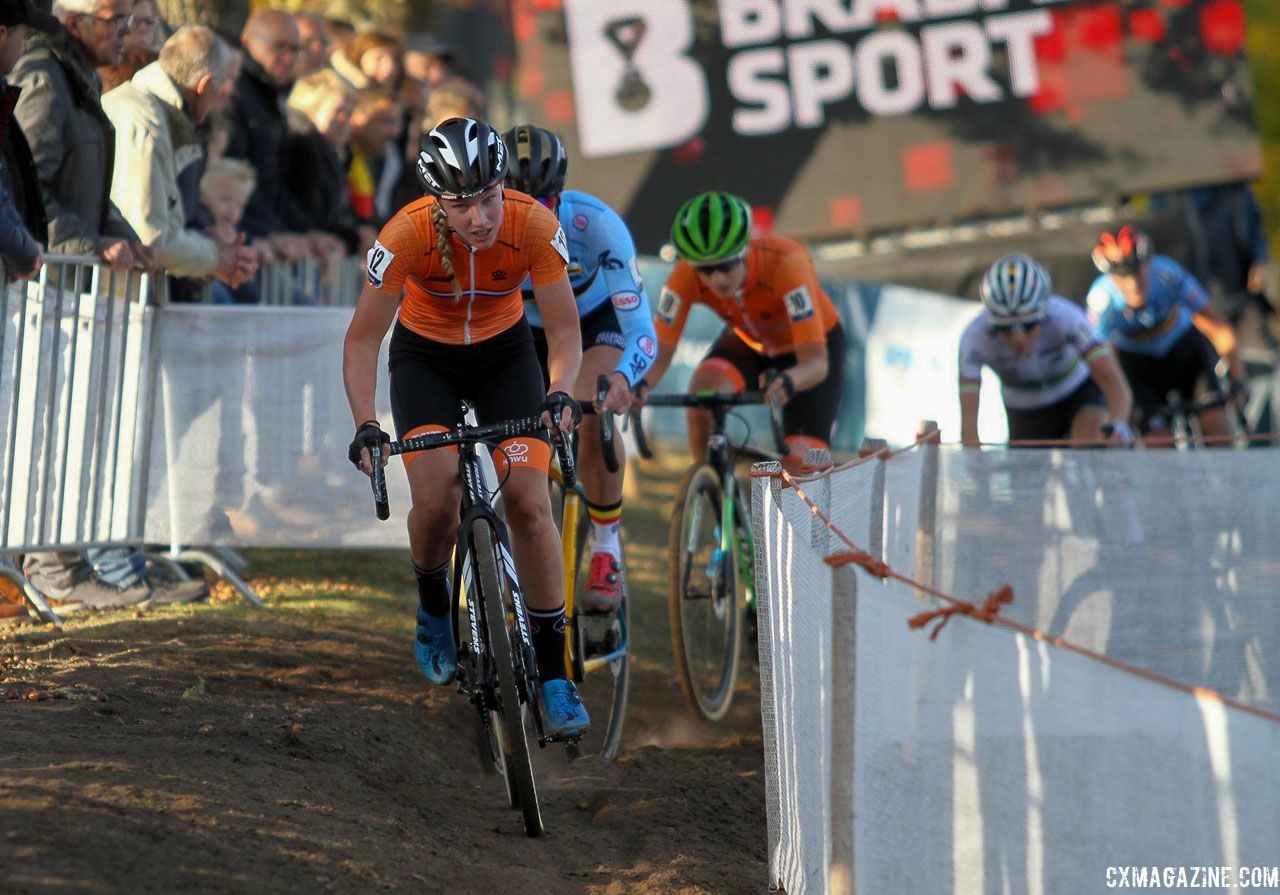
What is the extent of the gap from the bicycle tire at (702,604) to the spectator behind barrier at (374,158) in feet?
14.0

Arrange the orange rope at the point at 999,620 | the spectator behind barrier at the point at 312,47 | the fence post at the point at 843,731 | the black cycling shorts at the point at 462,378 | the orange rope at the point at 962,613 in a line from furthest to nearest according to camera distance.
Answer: the spectator behind barrier at the point at 312,47, the black cycling shorts at the point at 462,378, the fence post at the point at 843,731, the orange rope at the point at 962,613, the orange rope at the point at 999,620

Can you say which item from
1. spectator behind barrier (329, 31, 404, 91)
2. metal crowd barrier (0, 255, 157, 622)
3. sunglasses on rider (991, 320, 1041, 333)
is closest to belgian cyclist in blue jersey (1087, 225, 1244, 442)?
sunglasses on rider (991, 320, 1041, 333)

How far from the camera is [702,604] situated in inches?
317

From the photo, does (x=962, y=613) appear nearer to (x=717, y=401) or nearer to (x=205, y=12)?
(x=717, y=401)

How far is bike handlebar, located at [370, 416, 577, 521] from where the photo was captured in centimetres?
542

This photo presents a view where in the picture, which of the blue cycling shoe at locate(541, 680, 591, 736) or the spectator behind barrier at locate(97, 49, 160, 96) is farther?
the spectator behind barrier at locate(97, 49, 160, 96)

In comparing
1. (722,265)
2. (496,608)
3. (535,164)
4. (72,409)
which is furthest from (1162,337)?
(496,608)

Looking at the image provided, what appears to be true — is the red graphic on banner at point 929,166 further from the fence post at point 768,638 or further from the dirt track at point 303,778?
the fence post at point 768,638

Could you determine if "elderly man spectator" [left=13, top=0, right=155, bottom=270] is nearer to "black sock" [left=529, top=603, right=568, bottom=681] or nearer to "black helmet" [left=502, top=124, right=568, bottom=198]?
"black helmet" [left=502, top=124, right=568, bottom=198]

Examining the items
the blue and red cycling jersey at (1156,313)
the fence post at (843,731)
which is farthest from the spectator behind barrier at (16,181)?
the blue and red cycling jersey at (1156,313)

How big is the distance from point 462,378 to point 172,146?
2999 mm

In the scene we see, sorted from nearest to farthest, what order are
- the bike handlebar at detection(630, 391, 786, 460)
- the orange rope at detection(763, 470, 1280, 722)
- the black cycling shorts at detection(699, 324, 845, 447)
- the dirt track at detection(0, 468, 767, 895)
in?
the orange rope at detection(763, 470, 1280, 722), the dirt track at detection(0, 468, 767, 895), the bike handlebar at detection(630, 391, 786, 460), the black cycling shorts at detection(699, 324, 845, 447)

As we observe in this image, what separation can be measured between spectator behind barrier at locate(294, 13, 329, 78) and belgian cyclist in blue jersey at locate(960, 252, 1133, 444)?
4600 millimetres

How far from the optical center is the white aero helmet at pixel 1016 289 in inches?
377
